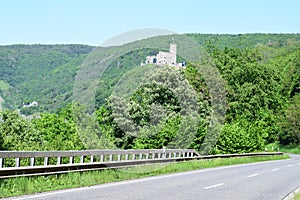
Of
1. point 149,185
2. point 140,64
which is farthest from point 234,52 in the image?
point 149,185

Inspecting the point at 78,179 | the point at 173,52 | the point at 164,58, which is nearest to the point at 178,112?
the point at 164,58

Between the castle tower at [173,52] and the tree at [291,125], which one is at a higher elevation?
the castle tower at [173,52]

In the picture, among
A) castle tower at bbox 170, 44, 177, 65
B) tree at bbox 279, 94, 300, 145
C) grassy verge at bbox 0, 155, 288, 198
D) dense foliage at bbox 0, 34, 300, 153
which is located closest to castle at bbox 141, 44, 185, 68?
castle tower at bbox 170, 44, 177, 65

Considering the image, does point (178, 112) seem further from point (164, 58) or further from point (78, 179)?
point (78, 179)

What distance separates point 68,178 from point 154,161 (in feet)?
24.5

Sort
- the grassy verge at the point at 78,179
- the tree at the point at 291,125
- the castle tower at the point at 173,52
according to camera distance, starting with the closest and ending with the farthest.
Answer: the grassy verge at the point at 78,179 < the castle tower at the point at 173,52 < the tree at the point at 291,125

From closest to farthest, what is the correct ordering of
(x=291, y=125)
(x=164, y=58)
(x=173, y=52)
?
(x=164, y=58) → (x=173, y=52) → (x=291, y=125)

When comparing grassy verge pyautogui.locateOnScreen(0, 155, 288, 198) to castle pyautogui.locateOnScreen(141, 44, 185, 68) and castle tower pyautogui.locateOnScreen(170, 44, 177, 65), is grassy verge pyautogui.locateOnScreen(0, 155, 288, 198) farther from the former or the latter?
castle tower pyautogui.locateOnScreen(170, 44, 177, 65)

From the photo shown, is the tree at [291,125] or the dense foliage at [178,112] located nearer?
the dense foliage at [178,112]

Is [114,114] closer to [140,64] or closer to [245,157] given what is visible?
[140,64]

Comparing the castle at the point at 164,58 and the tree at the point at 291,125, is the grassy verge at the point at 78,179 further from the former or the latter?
the tree at the point at 291,125

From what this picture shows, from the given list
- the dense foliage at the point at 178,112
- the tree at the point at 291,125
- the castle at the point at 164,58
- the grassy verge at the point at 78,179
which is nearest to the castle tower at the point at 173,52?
the castle at the point at 164,58

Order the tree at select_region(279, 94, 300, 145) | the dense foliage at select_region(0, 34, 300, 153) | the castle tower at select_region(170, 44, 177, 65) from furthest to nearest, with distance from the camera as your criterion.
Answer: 1. the tree at select_region(279, 94, 300, 145)
2. the castle tower at select_region(170, 44, 177, 65)
3. the dense foliage at select_region(0, 34, 300, 153)

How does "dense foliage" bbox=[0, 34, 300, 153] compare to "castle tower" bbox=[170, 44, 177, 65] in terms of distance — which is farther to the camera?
"castle tower" bbox=[170, 44, 177, 65]
